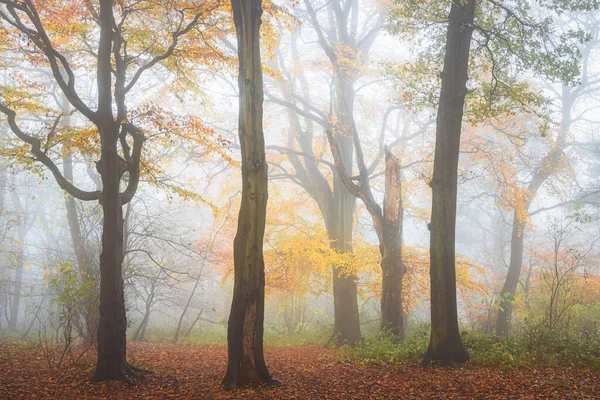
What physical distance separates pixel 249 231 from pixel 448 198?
384cm

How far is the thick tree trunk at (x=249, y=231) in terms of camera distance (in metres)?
5.57

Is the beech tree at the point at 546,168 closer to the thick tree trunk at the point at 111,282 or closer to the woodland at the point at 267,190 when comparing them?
the woodland at the point at 267,190

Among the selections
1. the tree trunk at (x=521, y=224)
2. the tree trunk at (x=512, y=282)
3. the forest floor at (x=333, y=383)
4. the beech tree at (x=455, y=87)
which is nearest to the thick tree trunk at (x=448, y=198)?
the beech tree at (x=455, y=87)

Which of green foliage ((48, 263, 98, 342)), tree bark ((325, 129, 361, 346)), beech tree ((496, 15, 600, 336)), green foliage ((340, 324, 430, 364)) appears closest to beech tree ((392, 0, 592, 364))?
green foliage ((340, 324, 430, 364))

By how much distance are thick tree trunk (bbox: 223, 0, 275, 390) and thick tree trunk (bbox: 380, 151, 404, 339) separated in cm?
564

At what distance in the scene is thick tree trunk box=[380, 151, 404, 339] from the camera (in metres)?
10.5

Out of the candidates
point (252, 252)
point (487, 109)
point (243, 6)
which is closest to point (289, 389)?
point (252, 252)

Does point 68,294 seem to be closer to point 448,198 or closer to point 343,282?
point 448,198

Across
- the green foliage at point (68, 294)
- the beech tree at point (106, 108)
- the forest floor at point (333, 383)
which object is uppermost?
the beech tree at point (106, 108)

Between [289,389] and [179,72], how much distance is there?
6.49 m

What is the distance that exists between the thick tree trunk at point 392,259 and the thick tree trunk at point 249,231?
564 cm

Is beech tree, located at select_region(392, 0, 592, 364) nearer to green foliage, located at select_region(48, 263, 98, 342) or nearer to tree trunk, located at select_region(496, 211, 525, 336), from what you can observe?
green foliage, located at select_region(48, 263, 98, 342)

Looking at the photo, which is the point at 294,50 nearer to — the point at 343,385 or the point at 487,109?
the point at 487,109

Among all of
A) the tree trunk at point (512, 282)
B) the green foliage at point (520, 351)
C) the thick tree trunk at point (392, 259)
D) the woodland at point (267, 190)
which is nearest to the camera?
the woodland at point (267, 190)
